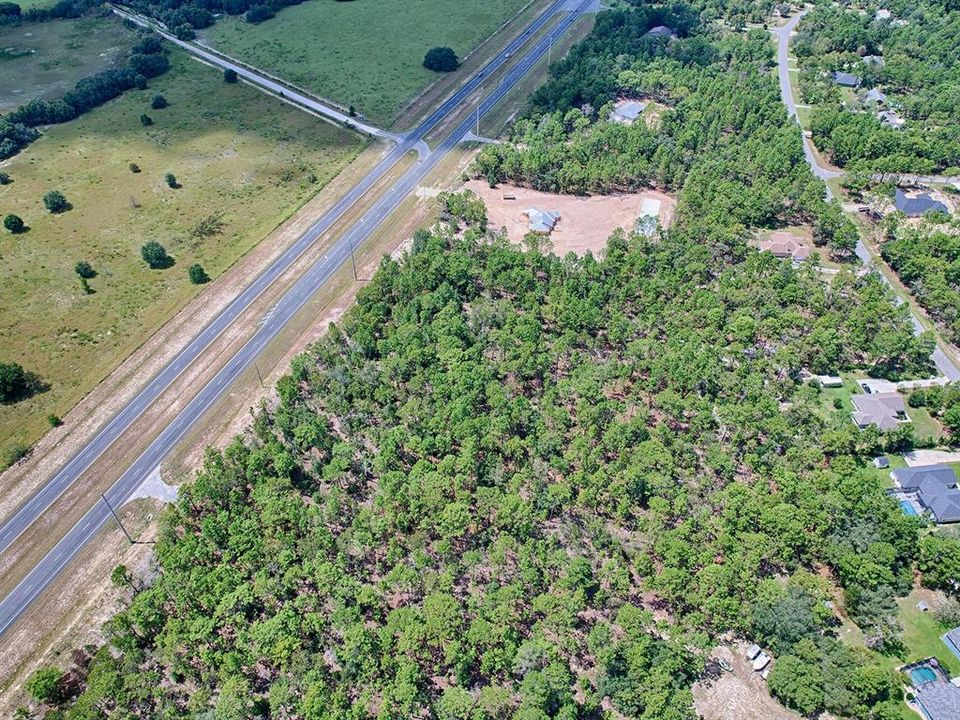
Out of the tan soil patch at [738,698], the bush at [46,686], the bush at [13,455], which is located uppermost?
the tan soil patch at [738,698]

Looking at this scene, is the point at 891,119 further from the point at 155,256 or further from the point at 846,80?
the point at 155,256

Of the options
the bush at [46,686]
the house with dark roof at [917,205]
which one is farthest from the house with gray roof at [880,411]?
the bush at [46,686]

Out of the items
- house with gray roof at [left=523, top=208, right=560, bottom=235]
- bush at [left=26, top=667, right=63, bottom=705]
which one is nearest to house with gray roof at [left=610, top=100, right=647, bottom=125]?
house with gray roof at [left=523, top=208, right=560, bottom=235]

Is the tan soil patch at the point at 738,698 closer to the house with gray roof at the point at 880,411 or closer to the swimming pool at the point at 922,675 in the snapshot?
the swimming pool at the point at 922,675

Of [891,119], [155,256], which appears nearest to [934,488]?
[891,119]

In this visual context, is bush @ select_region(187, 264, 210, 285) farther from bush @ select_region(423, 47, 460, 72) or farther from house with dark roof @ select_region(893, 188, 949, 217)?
house with dark roof @ select_region(893, 188, 949, 217)

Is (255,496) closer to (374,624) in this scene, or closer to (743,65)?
(374,624)

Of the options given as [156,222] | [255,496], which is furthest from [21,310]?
[255,496]
